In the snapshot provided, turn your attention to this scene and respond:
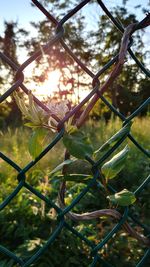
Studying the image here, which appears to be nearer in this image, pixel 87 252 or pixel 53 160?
pixel 87 252

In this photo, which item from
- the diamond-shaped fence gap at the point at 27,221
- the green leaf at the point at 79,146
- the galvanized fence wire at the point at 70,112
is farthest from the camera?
the diamond-shaped fence gap at the point at 27,221

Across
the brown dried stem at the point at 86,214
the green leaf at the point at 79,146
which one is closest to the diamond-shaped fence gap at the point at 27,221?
the brown dried stem at the point at 86,214

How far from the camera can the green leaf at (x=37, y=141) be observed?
79 centimetres

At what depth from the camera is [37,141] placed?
794mm

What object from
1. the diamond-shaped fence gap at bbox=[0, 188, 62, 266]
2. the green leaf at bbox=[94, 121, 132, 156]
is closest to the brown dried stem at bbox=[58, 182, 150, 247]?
the green leaf at bbox=[94, 121, 132, 156]

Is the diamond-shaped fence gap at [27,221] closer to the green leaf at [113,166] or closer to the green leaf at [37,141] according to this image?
the green leaf at [113,166]

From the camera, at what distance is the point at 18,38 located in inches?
662

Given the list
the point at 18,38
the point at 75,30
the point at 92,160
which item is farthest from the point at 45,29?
the point at 92,160

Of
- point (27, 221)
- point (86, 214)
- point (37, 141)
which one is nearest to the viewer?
point (37, 141)

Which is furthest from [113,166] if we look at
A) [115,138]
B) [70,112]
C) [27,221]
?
[27,221]

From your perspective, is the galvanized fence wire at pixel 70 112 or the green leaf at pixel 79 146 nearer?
the galvanized fence wire at pixel 70 112

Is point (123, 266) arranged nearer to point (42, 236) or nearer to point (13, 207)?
point (42, 236)

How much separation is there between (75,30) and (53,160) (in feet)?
36.5

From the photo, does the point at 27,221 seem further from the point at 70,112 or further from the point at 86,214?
the point at 70,112
